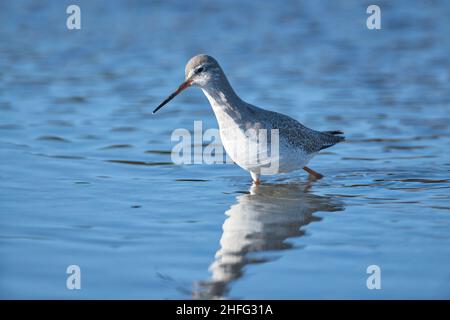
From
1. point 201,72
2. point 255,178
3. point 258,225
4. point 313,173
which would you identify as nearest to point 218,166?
point 255,178

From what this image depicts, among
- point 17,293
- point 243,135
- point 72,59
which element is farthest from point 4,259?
point 72,59

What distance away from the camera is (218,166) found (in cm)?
980

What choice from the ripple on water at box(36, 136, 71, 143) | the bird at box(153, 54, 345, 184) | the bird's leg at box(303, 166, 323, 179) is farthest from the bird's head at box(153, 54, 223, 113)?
the ripple on water at box(36, 136, 71, 143)

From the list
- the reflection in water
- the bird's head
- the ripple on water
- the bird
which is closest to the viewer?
the reflection in water

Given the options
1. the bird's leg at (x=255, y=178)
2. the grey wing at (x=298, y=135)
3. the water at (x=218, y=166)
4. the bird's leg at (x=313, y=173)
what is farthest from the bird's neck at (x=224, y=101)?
the bird's leg at (x=313, y=173)

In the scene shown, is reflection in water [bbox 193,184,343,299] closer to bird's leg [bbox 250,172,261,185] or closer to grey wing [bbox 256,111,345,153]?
bird's leg [bbox 250,172,261,185]

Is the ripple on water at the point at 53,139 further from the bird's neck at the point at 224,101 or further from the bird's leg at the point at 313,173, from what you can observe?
the bird's leg at the point at 313,173

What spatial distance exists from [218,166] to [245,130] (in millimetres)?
1607

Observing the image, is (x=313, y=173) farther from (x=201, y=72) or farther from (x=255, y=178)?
(x=201, y=72)

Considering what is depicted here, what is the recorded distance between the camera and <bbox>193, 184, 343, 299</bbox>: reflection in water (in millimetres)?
5852

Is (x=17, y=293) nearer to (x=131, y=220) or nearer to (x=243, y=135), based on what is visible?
(x=131, y=220)

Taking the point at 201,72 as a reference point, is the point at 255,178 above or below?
below

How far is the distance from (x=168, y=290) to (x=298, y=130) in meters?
3.87

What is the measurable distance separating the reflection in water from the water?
2 cm
